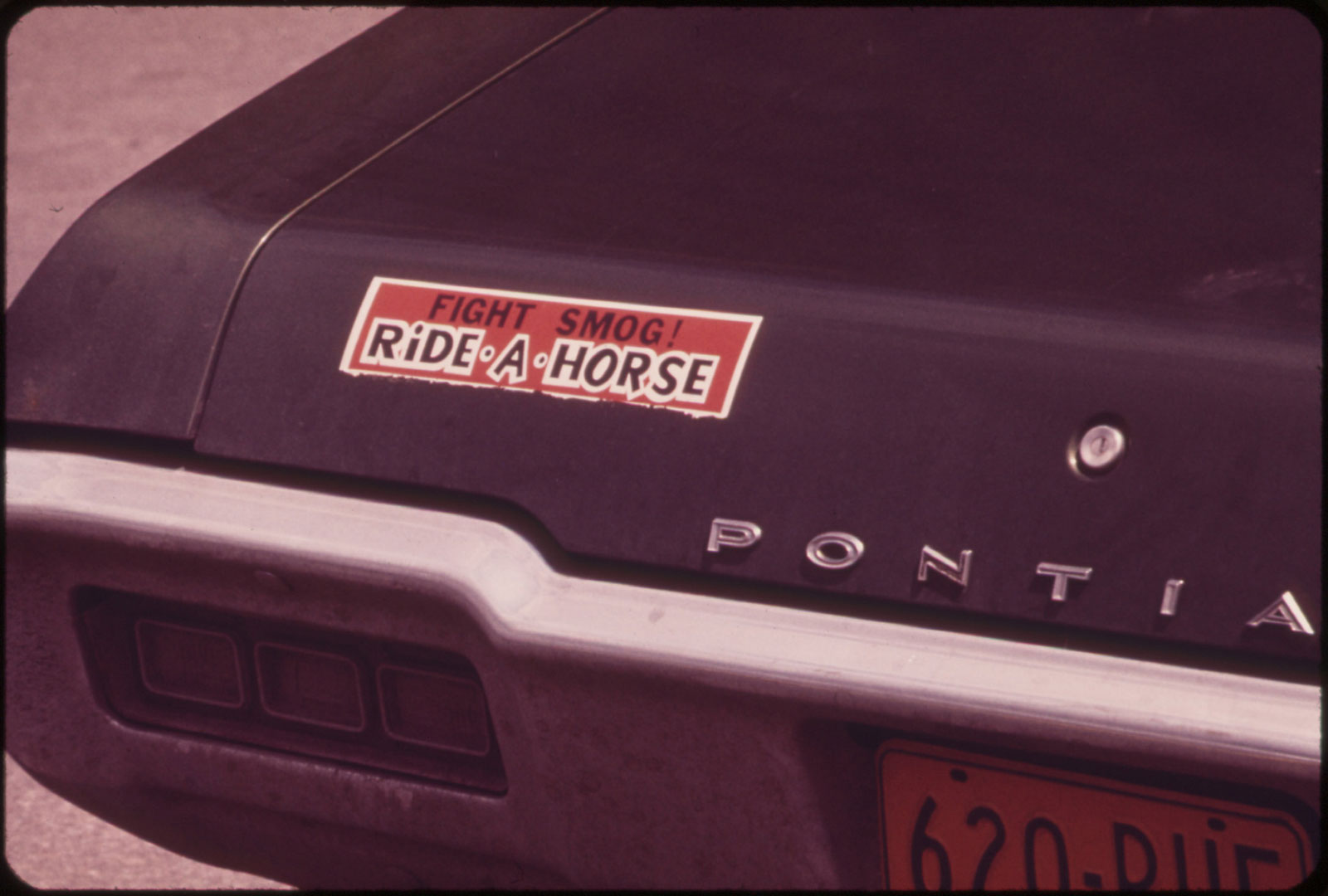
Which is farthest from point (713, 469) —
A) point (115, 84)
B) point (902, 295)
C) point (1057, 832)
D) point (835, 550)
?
point (115, 84)

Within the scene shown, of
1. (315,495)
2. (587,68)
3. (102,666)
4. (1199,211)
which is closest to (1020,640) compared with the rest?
(1199,211)

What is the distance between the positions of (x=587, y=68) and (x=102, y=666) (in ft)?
3.29

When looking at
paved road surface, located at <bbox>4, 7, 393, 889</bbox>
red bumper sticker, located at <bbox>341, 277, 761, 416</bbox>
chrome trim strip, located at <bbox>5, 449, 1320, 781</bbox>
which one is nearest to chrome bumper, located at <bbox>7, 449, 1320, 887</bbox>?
chrome trim strip, located at <bbox>5, 449, 1320, 781</bbox>

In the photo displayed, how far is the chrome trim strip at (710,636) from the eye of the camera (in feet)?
4.61

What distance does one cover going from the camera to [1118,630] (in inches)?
57.5

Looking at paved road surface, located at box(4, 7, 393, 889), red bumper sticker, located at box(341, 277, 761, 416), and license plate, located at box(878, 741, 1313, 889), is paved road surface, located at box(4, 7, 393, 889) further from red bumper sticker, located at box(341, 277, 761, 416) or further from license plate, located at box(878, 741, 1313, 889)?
license plate, located at box(878, 741, 1313, 889)

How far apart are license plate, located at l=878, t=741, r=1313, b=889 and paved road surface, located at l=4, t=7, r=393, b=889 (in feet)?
14.1

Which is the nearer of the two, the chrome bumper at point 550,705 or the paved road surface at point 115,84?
the chrome bumper at point 550,705

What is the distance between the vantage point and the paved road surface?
632 centimetres

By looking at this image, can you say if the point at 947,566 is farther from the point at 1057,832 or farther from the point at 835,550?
the point at 1057,832

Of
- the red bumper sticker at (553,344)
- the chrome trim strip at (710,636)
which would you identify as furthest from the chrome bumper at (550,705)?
the red bumper sticker at (553,344)

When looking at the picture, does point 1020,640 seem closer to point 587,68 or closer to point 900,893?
point 900,893

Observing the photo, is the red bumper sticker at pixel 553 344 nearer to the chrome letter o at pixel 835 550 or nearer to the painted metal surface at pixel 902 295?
the painted metal surface at pixel 902 295

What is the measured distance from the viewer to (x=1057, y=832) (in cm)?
153
